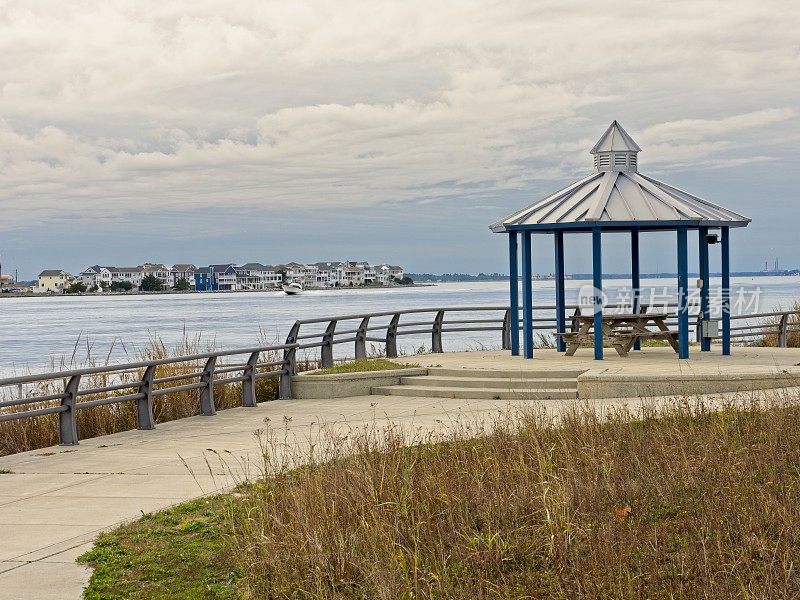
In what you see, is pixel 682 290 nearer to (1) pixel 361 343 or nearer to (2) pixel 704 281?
(2) pixel 704 281

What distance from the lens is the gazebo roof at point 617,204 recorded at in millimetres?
21375

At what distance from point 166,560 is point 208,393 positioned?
31.8ft

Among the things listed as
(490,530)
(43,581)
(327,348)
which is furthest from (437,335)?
(43,581)

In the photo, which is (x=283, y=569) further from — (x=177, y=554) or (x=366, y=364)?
(x=366, y=364)

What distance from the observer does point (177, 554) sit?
822 cm

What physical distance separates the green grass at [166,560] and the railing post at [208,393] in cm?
810

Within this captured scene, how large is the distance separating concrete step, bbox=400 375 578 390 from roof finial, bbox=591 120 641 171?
5.84m

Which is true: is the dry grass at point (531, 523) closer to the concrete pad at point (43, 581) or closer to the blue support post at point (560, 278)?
the concrete pad at point (43, 581)

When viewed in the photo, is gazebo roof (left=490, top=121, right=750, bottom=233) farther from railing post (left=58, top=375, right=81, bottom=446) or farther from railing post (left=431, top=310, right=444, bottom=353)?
railing post (left=58, top=375, right=81, bottom=446)

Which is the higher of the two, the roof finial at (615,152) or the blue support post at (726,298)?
the roof finial at (615,152)

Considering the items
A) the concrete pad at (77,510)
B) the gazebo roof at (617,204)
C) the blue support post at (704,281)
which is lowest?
the concrete pad at (77,510)

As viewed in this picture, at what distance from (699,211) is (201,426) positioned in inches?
435

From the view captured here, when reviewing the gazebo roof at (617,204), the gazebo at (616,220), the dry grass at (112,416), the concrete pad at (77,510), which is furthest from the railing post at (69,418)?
the gazebo roof at (617,204)

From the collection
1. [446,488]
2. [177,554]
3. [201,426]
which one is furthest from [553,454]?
[201,426]
